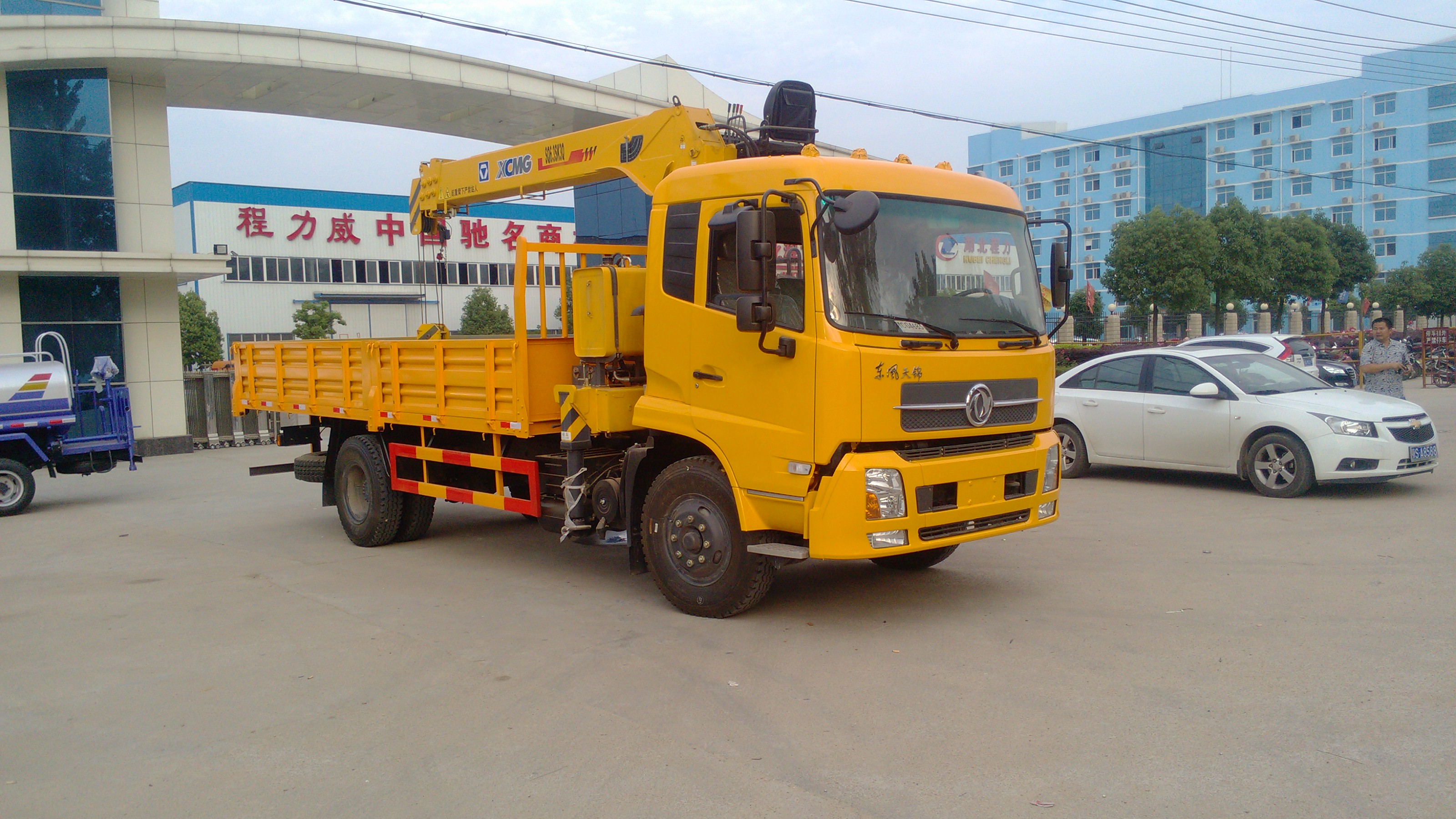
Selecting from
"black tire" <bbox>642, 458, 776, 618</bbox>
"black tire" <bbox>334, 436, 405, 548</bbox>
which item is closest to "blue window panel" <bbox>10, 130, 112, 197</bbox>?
"black tire" <bbox>334, 436, 405, 548</bbox>

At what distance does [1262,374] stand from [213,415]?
17.9 m

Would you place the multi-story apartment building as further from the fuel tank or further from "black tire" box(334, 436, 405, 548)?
"black tire" box(334, 436, 405, 548)

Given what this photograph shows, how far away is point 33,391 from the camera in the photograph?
11.7m

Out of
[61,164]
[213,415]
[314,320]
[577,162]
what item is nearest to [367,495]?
[577,162]

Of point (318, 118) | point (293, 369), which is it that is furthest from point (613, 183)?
point (293, 369)

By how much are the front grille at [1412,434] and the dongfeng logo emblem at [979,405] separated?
586 cm

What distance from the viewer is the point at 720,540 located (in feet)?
19.8

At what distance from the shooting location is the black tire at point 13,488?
11.5 m

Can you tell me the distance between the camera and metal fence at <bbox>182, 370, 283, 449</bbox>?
1884 cm

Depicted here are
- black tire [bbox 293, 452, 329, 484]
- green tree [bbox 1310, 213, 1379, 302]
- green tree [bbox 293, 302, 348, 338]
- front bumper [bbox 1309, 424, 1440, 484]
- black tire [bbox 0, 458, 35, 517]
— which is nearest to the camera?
front bumper [bbox 1309, 424, 1440, 484]

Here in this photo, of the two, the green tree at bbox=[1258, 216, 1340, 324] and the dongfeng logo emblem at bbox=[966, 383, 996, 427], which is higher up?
the green tree at bbox=[1258, 216, 1340, 324]

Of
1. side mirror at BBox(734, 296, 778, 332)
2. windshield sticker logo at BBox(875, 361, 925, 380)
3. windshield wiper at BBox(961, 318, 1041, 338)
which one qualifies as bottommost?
windshield sticker logo at BBox(875, 361, 925, 380)

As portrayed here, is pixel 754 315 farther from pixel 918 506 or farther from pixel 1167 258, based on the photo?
pixel 1167 258

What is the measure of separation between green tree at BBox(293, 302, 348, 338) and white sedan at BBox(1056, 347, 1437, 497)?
42.1 m
